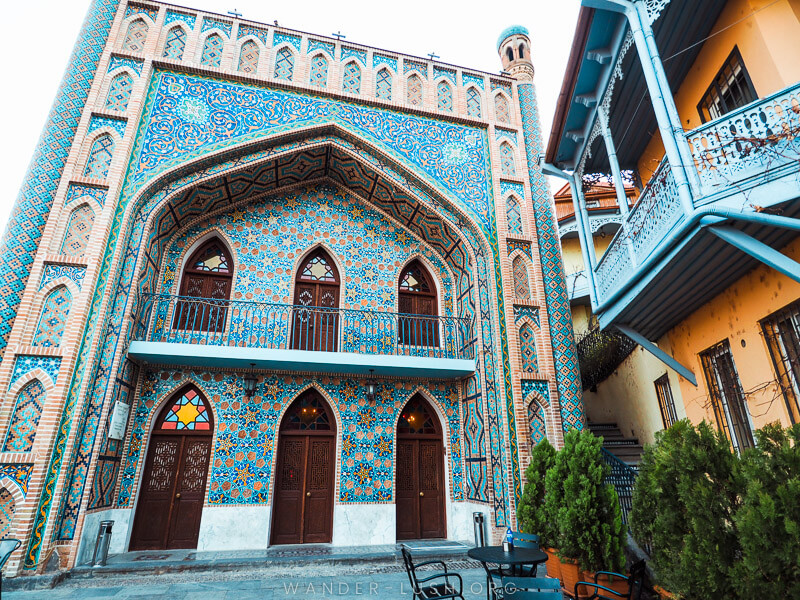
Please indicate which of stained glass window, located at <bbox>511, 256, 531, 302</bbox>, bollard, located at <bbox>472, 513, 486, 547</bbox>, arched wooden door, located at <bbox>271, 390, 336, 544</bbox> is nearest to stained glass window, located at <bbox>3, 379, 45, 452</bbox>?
arched wooden door, located at <bbox>271, 390, 336, 544</bbox>

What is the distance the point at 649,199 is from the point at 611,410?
6.49 metres

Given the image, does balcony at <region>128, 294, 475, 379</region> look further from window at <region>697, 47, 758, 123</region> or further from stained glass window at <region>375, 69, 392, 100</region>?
window at <region>697, 47, 758, 123</region>

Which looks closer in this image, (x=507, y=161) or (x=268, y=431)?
(x=268, y=431)

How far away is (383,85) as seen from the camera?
10.3 metres

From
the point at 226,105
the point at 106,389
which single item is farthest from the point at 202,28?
the point at 106,389

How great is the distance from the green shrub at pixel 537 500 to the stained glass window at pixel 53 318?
22.7 feet

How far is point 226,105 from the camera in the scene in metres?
9.05

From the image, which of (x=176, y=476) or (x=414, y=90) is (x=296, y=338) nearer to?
(x=176, y=476)

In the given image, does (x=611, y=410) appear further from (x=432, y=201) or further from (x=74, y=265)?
(x=74, y=265)

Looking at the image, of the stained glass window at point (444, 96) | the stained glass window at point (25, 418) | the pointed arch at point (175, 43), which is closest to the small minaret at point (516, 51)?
the stained glass window at point (444, 96)

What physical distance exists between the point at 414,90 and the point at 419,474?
799 centimetres

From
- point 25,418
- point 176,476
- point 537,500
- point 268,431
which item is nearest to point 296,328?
point 268,431

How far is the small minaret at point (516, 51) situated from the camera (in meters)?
11.6

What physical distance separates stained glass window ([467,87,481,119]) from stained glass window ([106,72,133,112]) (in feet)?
22.0
